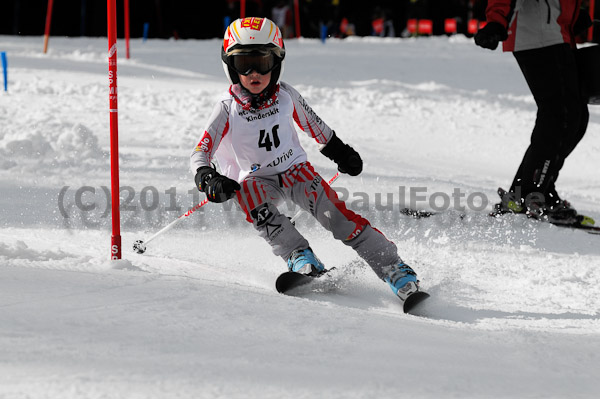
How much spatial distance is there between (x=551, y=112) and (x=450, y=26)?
1805 centimetres

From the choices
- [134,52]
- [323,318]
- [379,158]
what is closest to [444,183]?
[379,158]

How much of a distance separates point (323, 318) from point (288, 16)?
57.4 feet

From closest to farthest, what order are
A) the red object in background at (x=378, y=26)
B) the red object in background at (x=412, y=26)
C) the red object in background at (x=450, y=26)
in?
1. the red object in background at (x=378, y=26)
2. the red object in background at (x=412, y=26)
3. the red object in background at (x=450, y=26)

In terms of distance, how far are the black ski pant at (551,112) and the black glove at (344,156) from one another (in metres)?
1.60

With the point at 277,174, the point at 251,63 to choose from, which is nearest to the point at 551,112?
the point at 277,174

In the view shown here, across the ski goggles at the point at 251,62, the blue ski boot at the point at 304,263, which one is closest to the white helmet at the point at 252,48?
the ski goggles at the point at 251,62

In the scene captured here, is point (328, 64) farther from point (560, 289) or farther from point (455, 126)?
point (560, 289)

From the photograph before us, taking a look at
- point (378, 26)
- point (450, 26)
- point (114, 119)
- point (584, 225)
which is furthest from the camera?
point (450, 26)

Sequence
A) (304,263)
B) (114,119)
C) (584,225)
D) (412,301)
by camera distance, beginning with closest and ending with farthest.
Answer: (412,301)
(114,119)
(304,263)
(584,225)

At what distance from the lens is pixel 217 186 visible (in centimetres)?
364

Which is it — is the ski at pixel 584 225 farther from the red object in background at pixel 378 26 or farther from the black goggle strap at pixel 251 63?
the red object in background at pixel 378 26

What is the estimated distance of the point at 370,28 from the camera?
21969mm

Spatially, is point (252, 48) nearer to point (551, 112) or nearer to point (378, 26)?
point (551, 112)

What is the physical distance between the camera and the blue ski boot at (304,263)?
12.5 ft
